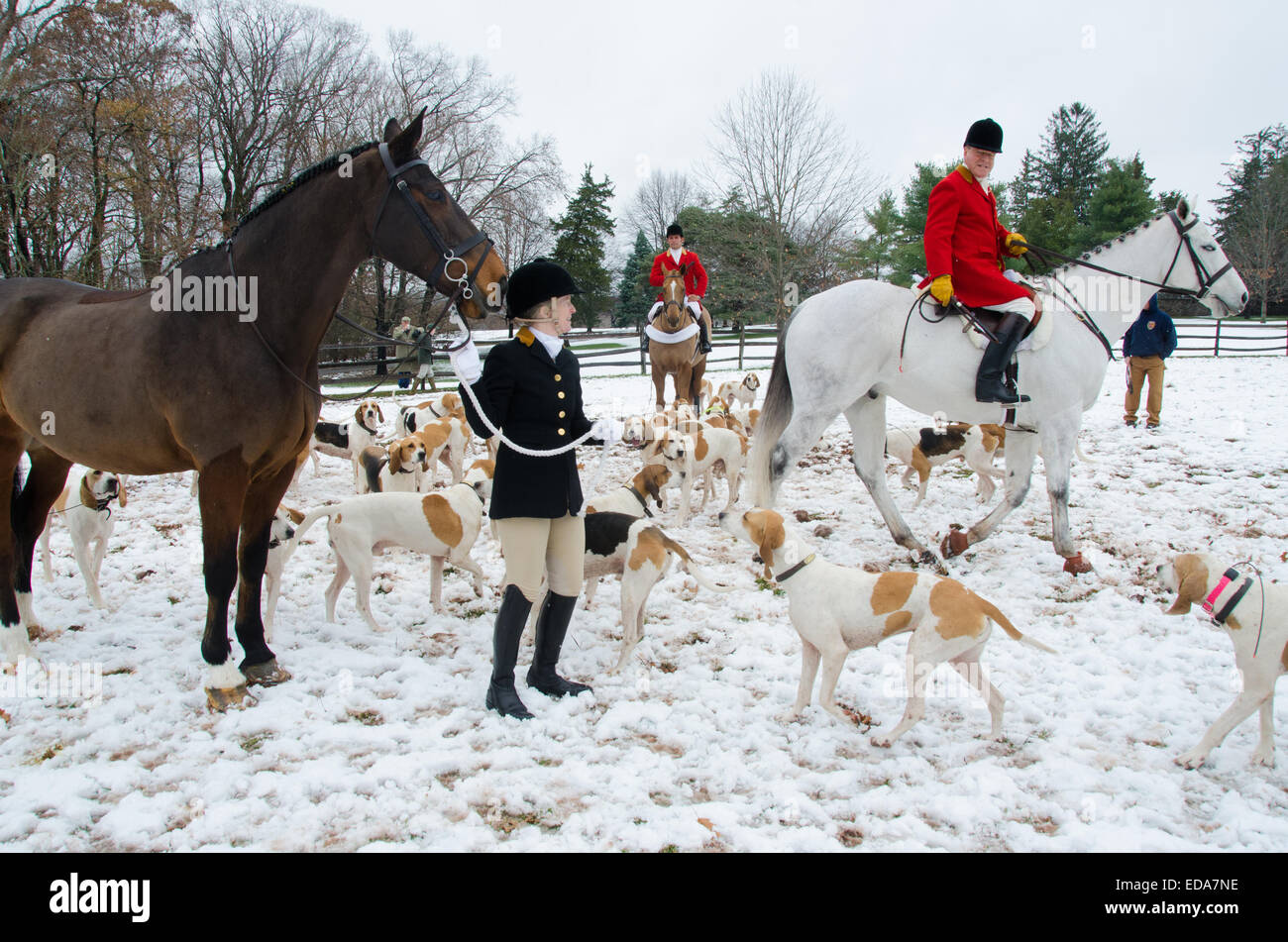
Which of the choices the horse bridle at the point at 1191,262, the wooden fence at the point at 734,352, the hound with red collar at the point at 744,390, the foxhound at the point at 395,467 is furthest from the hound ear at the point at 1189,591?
the wooden fence at the point at 734,352

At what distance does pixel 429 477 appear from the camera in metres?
8.73

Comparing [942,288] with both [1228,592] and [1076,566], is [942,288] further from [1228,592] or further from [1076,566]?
[1228,592]

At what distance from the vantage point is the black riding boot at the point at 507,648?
3527 mm

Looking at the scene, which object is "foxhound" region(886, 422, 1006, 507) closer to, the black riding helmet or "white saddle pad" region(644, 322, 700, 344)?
"white saddle pad" region(644, 322, 700, 344)

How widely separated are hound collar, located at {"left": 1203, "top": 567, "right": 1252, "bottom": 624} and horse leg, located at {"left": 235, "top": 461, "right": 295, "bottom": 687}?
430 centimetres

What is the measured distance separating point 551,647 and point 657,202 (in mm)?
57886

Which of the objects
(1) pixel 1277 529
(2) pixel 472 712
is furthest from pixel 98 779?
(1) pixel 1277 529

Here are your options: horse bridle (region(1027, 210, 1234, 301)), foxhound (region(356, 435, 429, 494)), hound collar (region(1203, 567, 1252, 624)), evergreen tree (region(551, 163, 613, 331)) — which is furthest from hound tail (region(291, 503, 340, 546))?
evergreen tree (region(551, 163, 613, 331))

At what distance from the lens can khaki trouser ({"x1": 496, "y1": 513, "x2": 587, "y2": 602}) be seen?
136 inches

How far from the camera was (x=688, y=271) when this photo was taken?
11.4m

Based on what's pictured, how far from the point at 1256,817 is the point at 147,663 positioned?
16.8 feet

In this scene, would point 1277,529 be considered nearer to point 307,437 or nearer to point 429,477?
point 307,437

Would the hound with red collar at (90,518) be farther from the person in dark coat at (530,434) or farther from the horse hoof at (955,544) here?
the horse hoof at (955,544)

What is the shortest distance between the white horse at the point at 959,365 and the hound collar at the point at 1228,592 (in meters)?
2.29
